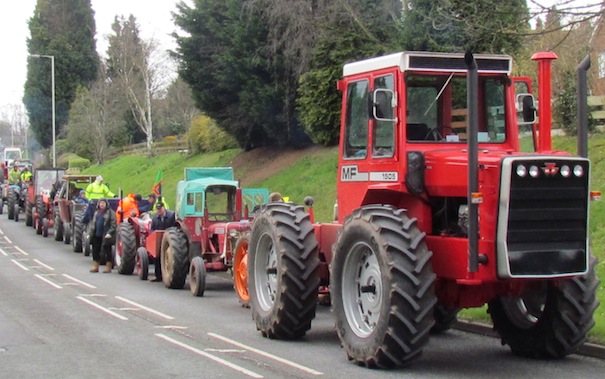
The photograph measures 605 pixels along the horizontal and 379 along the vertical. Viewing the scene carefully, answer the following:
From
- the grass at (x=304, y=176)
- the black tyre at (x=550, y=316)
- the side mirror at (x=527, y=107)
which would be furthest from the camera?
the grass at (x=304, y=176)

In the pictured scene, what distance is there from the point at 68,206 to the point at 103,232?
817cm

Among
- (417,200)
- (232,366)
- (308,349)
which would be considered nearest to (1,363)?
(232,366)

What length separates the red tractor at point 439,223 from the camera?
9.57 meters

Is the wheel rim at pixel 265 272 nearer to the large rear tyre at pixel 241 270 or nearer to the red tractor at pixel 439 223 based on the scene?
the red tractor at pixel 439 223

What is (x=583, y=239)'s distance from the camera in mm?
9914

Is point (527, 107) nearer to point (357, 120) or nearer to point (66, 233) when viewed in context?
point (357, 120)

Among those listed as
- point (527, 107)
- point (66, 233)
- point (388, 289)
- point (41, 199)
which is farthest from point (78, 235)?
point (388, 289)

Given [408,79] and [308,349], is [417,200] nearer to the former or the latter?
[408,79]

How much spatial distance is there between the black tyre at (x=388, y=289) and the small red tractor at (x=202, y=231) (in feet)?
22.5

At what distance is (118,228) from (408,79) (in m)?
12.3

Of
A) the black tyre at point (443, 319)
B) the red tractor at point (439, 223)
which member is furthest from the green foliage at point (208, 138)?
the red tractor at point (439, 223)

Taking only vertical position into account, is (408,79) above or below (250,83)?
below

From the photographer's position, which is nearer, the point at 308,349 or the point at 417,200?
the point at 417,200

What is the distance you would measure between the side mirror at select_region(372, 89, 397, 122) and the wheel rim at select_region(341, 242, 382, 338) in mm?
1304
